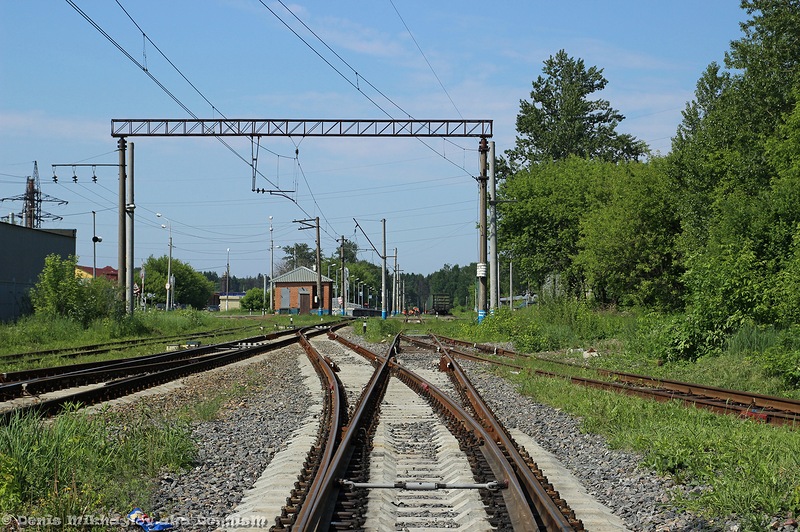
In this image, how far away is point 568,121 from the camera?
72750mm

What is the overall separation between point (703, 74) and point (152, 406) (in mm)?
44485

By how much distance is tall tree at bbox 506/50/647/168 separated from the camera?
7275cm

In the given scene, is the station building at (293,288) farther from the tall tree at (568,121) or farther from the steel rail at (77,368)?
the steel rail at (77,368)

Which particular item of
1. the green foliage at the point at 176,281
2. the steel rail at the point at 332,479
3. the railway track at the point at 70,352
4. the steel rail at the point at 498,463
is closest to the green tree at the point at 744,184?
the steel rail at the point at 498,463

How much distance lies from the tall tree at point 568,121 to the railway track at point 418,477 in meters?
62.4

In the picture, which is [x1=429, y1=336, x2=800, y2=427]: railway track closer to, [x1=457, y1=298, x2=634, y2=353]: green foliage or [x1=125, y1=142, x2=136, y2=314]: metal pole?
[x1=457, y1=298, x2=634, y2=353]: green foliage

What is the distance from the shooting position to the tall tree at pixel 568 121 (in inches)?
2864

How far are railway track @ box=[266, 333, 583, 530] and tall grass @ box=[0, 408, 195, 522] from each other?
1.20 metres

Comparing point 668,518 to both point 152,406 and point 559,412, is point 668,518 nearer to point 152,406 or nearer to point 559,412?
point 559,412

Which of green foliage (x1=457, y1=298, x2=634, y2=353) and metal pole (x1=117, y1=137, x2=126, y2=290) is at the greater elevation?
metal pole (x1=117, y1=137, x2=126, y2=290)

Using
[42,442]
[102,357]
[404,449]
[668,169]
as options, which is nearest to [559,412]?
[404,449]

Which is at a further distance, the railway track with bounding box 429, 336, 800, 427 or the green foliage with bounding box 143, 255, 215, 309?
the green foliage with bounding box 143, 255, 215, 309

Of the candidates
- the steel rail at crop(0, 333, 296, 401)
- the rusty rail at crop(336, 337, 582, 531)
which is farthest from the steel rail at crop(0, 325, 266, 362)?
the rusty rail at crop(336, 337, 582, 531)

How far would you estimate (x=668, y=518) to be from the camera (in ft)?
21.2
